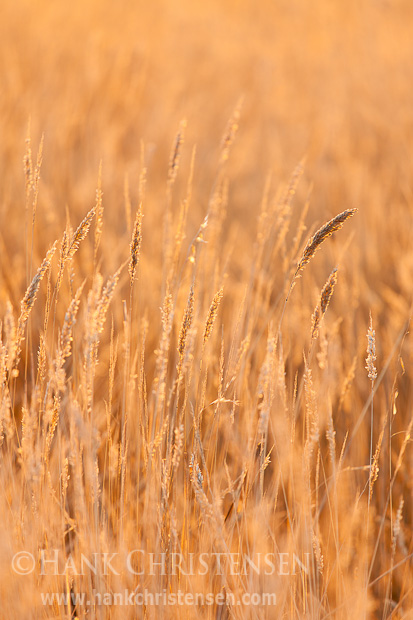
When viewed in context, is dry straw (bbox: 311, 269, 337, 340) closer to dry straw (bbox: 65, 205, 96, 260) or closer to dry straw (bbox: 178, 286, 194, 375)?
dry straw (bbox: 178, 286, 194, 375)

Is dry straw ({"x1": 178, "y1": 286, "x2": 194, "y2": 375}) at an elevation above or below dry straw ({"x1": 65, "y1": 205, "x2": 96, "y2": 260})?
below

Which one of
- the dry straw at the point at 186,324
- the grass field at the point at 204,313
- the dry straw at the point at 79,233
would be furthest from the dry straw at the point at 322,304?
the dry straw at the point at 79,233

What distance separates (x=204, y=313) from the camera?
4.88ft

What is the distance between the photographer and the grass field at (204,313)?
38.4 inches

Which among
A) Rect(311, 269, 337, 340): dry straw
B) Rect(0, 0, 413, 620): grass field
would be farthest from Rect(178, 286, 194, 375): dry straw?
Rect(311, 269, 337, 340): dry straw

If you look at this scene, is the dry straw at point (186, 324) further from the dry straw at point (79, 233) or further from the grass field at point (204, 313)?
the dry straw at point (79, 233)

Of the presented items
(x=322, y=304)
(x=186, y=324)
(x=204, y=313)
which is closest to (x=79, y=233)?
(x=186, y=324)

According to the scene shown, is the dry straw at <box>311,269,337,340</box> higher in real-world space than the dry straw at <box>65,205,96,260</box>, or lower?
lower

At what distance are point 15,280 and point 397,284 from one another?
125 centimetres

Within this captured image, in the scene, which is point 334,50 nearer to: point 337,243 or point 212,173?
point 212,173

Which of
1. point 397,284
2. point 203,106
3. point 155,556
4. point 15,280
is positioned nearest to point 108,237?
point 15,280

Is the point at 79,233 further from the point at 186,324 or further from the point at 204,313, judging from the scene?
the point at 204,313

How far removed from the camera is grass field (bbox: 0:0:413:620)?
98 cm

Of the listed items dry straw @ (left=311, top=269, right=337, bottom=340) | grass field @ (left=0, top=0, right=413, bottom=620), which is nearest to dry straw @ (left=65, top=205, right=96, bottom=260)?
grass field @ (left=0, top=0, right=413, bottom=620)
